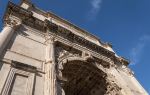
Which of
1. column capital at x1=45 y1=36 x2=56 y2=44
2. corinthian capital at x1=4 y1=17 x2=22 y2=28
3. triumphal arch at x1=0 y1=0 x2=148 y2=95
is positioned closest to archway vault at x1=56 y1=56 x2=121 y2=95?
triumphal arch at x1=0 y1=0 x2=148 y2=95

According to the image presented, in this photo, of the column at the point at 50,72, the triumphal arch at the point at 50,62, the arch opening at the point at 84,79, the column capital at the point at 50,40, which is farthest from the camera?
the arch opening at the point at 84,79

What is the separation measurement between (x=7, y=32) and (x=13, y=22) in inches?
58.5

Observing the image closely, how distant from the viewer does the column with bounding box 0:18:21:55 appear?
9.24m

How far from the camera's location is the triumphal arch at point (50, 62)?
8.39 metres

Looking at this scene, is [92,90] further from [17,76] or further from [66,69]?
[17,76]

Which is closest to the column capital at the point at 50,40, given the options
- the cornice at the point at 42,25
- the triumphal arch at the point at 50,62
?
the triumphal arch at the point at 50,62

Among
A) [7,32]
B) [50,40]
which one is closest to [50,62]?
[50,40]

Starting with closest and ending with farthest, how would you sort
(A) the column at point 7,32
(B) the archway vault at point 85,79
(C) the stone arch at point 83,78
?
(A) the column at point 7,32, (B) the archway vault at point 85,79, (C) the stone arch at point 83,78

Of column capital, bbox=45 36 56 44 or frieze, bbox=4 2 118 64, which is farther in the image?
frieze, bbox=4 2 118 64

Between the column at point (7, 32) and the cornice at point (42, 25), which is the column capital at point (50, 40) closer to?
the cornice at point (42, 25)

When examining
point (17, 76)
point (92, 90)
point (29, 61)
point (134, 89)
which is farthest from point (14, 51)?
point (134, 89)

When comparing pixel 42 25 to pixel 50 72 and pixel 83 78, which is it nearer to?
pixel 83 78

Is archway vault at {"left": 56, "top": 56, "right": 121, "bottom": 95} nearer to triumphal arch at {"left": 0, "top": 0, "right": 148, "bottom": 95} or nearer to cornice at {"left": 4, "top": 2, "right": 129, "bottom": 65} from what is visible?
triumphal arch at {"left": 0, "top": 0, "right": 148, "bottom": 95}

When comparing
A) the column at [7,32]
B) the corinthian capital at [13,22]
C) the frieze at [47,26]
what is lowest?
the column at [7,32]
